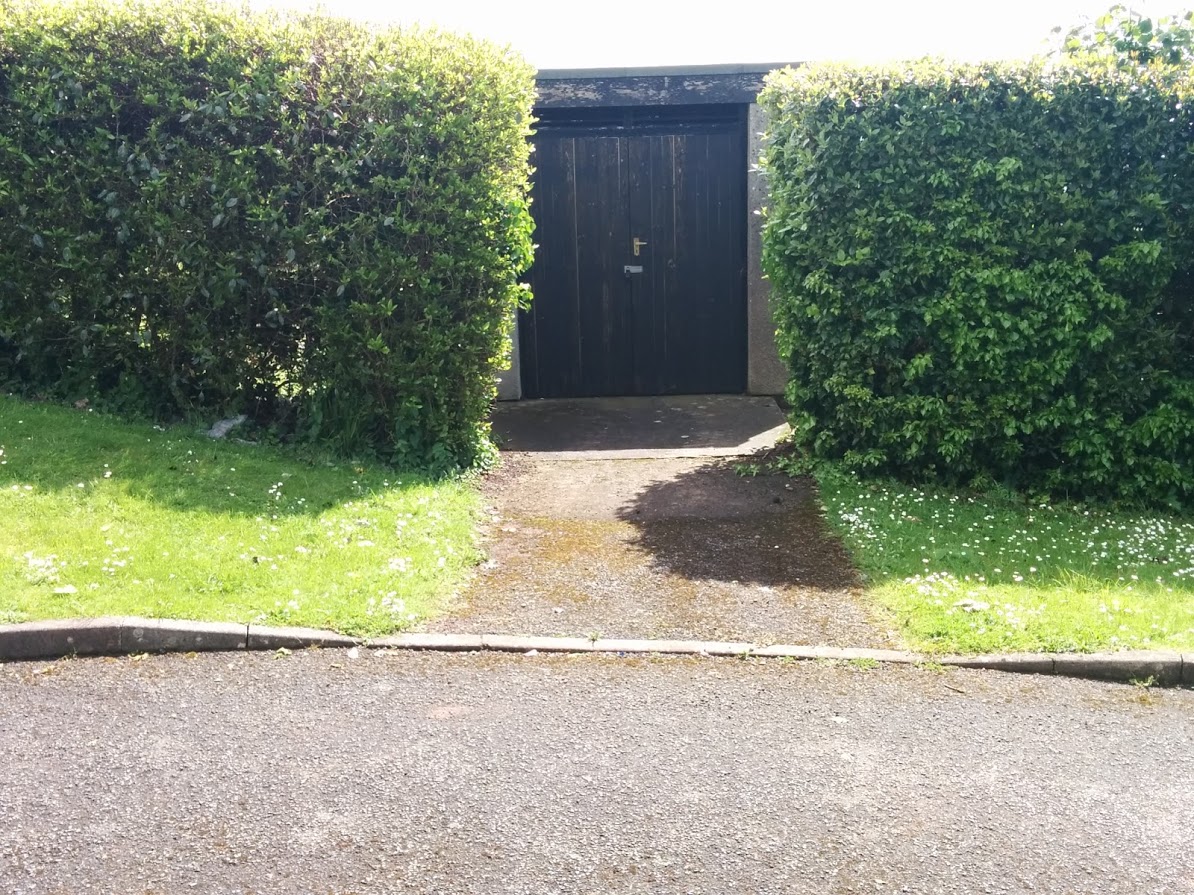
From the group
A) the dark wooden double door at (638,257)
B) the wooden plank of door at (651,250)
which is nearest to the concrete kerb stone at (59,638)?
the dark wooden double door at (638,257)

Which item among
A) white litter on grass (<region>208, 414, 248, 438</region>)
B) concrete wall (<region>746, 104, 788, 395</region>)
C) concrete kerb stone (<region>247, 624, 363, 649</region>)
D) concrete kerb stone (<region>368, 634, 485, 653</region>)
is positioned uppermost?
concrete wall (<region>746, 104, 788, 395</region>)

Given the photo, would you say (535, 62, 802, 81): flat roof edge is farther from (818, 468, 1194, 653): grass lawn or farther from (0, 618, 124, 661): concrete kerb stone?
(0, 618, 124, 661): concrete kerb stone

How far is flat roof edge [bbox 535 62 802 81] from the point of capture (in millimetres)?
9602

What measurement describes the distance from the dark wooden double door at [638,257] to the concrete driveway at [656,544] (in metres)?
1.12

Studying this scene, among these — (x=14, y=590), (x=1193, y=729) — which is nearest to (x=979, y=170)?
(x=1193, y=729)

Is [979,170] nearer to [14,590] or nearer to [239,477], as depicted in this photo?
[239,477]

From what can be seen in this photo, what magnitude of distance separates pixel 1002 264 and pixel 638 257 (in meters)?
4.13

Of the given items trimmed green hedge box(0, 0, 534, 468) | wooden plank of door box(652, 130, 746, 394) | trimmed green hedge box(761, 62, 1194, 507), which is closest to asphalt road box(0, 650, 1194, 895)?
trimmed green hedge box(761, 62, 1194, 507)

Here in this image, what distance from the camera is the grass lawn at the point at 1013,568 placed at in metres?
4.80

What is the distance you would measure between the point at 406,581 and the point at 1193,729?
3433 mm

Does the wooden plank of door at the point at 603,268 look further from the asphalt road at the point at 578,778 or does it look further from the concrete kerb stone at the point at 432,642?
the asphalt road at the point at 578,778

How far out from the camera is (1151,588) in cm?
546

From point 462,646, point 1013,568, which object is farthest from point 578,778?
point 1013,568

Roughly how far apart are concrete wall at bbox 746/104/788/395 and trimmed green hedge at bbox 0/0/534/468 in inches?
127
